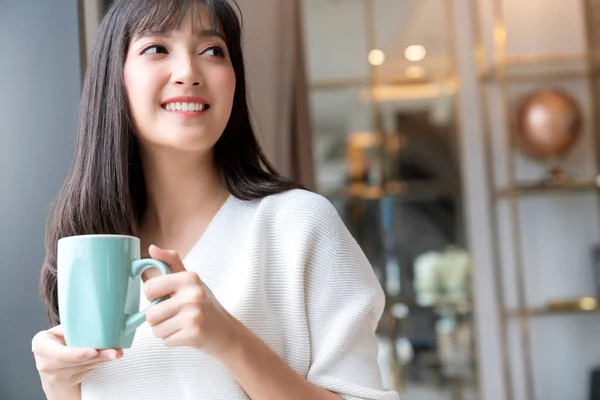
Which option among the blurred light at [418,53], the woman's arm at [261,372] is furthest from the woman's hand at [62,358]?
the blurred light at [418,53]

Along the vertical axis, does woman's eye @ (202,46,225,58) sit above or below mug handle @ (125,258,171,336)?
above

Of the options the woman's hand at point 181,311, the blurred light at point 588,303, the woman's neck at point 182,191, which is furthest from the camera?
the blurred light at point 588,303

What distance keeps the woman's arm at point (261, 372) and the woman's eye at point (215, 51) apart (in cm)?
39

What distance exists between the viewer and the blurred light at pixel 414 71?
14.9ft

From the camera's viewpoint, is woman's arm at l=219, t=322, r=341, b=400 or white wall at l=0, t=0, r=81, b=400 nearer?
woman's arm at l=219, t=322, r=341, b=400

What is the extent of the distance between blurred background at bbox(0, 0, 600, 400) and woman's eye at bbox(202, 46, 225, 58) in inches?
131

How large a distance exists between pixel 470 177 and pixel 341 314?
11.6ft

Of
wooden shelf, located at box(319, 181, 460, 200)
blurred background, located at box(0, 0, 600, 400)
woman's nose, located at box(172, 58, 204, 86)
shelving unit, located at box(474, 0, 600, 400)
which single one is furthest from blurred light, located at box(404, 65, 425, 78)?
woman's nose, located at box(172, 58, 204, 86)

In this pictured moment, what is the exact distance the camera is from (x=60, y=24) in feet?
4.28

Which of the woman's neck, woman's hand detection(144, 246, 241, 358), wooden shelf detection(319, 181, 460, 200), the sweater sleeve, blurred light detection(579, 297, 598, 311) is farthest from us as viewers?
wooden shelf detection(319, 181, 460, 200)

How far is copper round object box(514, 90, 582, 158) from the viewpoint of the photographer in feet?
13.8

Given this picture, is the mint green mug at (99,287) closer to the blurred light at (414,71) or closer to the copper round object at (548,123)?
the copper round object at (548,123)

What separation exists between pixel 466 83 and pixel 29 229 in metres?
3.52

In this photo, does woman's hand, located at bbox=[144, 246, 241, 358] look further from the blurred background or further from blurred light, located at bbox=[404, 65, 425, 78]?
blurred light, located at bbox=[404, 65, 425, 78]
